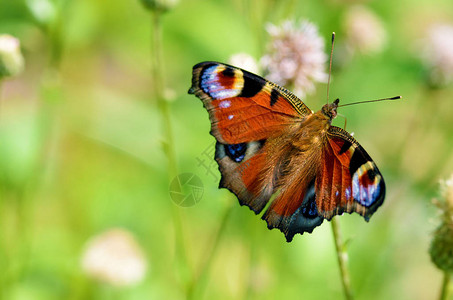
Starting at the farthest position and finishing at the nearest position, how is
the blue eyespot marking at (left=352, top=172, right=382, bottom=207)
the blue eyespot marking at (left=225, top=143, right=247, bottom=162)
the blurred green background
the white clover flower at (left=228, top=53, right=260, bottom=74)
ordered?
the blurred green background
the white clover flower at (left=228, top=53, right=260, bottom=74)
the blue eyespot marking at (left=225, top=143, right=247, bottom=162)
the blue eyespot marking at (left=352, top=172, right=382, bottom=207)

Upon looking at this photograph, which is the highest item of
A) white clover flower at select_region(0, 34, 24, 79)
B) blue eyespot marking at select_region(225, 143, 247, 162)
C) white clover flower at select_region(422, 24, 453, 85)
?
white clover flower at select_region(422, 24, 453, 85)

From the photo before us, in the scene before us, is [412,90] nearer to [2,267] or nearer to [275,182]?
[275,182]

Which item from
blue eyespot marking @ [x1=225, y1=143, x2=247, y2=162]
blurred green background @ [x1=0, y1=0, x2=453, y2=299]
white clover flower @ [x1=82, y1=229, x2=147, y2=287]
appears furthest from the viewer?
blurred green background @ [x1=0, y1=0, x2=453, y2=299]

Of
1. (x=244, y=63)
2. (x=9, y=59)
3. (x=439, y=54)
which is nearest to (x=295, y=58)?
(x=244, y=63)

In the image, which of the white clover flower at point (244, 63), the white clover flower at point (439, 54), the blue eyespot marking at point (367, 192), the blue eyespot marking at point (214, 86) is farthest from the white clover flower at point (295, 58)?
the white clover flower at point (439, 54)

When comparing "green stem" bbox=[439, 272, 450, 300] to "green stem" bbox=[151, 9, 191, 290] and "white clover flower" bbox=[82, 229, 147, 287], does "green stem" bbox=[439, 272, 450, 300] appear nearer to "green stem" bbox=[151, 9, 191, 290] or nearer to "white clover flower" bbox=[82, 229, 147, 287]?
"green stem" bbox=[151, 9, 191, 290]

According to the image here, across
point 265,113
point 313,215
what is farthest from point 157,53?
point 313,215

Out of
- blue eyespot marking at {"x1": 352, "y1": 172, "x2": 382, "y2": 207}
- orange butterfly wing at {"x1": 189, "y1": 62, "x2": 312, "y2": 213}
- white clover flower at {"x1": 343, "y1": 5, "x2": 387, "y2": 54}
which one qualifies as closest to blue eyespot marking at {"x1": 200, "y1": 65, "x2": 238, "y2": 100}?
orange butterfly wing at {"x1": 189, "y1": 62, "x2": 312, "y2": 213}
